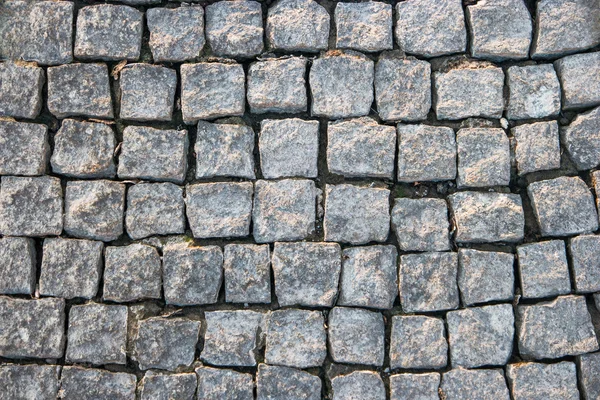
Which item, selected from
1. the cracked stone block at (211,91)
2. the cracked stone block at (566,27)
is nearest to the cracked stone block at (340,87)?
the cracked stone block at (211,91)

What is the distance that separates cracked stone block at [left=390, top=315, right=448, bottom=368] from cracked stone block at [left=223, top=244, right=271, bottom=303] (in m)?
0.76

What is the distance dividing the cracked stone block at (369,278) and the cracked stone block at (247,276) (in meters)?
0.43

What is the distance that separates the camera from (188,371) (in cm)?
334

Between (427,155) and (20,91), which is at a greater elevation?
(20,91)

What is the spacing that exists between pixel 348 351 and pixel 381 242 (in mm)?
640

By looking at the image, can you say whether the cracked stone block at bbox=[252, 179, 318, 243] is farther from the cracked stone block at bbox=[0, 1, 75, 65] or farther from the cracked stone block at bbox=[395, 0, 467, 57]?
the cracked stone block at bbox=[0, 1, 75, 65]

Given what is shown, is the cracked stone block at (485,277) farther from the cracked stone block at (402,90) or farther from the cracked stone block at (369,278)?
the cracked stone block at (402,90)

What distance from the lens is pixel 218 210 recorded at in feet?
11.1

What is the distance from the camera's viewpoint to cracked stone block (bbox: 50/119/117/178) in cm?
341

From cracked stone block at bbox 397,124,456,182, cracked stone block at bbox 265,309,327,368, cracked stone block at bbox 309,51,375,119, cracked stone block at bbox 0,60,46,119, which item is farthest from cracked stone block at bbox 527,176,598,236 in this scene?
cracked stone block at bbox 0,60,46,119

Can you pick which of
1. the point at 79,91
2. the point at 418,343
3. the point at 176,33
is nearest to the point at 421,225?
the point at 418,343

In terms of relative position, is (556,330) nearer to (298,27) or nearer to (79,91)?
(298,27)

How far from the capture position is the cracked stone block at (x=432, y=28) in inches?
137

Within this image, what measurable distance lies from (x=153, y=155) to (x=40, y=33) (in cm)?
98
